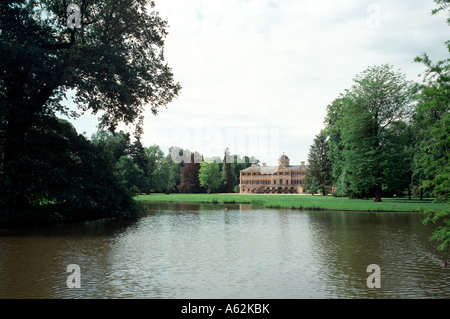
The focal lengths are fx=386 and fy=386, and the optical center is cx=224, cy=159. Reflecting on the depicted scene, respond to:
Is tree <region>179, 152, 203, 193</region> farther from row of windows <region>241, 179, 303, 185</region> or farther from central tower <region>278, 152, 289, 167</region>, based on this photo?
central tower <region>278, 152, 289, 167</region>

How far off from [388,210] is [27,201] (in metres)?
27.4

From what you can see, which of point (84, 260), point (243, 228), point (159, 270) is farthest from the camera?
point (243, 228)

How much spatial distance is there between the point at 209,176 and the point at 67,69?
256 ft

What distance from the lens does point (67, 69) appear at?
19203mm

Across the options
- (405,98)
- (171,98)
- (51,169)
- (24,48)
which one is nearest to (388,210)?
(405,98)

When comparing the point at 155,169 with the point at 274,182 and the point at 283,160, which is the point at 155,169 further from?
the point at 283,160

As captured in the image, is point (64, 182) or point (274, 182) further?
point (274, 182)

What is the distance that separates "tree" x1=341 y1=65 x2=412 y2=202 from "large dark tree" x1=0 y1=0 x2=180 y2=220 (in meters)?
23.9

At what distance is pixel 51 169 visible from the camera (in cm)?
2083

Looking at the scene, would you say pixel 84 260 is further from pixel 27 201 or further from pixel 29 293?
pixel 27 201

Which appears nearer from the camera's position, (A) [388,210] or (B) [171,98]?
(B) [171,98]

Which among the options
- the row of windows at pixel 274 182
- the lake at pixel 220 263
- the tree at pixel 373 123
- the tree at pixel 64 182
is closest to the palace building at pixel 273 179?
the row of windows at pixel 274 182
